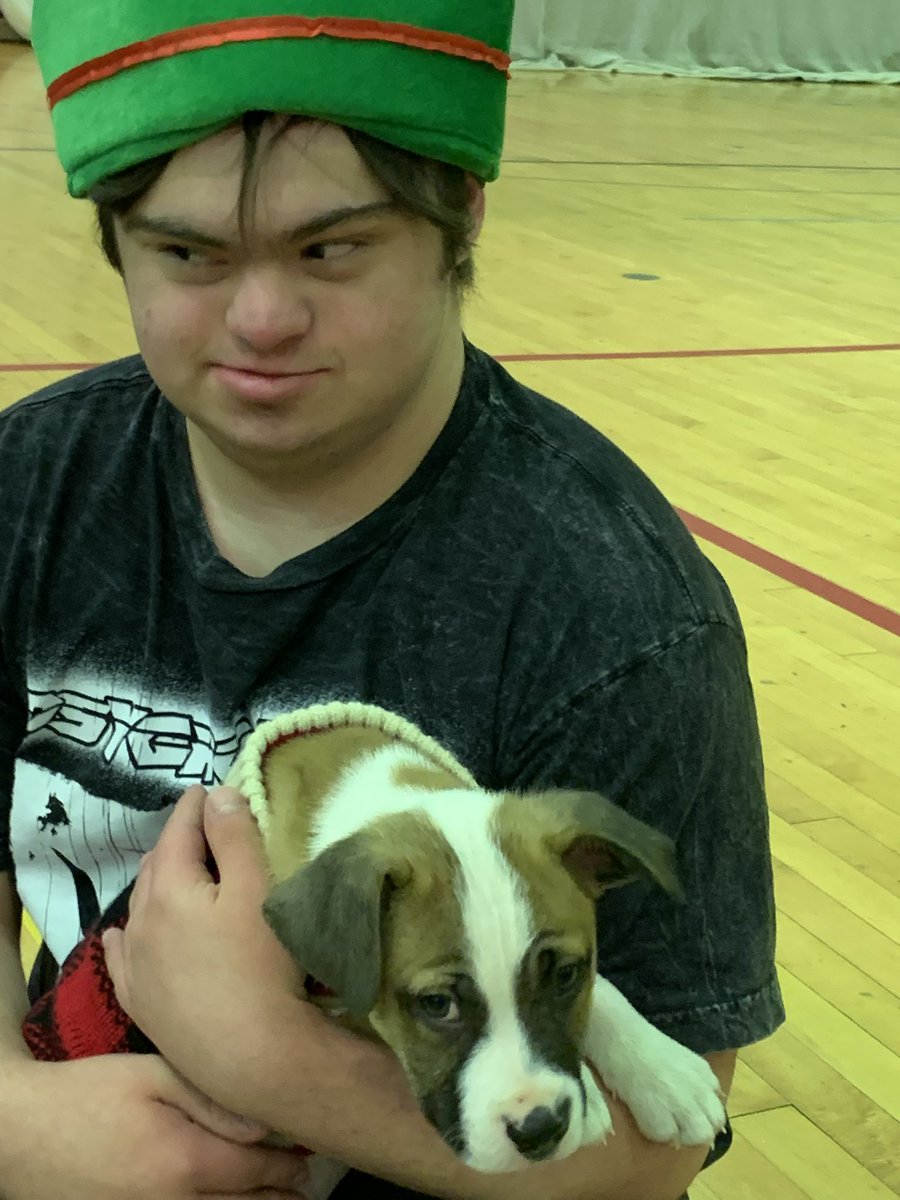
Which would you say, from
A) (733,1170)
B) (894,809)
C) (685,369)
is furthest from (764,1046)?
(685,369)

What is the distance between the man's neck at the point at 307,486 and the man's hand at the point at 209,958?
0.26 meters

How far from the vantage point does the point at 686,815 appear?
4.83 ft

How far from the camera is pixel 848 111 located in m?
14.4

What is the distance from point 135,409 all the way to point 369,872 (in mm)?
636

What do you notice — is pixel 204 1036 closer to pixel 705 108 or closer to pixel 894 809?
pixel 894 809

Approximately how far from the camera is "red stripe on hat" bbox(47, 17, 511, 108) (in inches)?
53.4

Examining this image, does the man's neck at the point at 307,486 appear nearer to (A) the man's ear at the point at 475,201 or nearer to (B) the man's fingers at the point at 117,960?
(A) the man's ear at the point at 475,201

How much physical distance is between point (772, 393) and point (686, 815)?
468 cm

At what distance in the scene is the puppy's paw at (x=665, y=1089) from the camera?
4.84 feet

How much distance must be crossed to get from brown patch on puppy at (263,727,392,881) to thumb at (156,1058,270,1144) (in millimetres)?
230

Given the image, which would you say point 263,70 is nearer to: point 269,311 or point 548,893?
point 269,311

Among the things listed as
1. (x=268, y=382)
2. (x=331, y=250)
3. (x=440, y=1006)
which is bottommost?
(x=440, y=1006)

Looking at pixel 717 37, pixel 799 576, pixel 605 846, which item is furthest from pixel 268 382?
pixel 717 37

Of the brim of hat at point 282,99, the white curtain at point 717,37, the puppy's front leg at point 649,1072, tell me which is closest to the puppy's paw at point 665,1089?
the puppy's front leg at point 649,1072
